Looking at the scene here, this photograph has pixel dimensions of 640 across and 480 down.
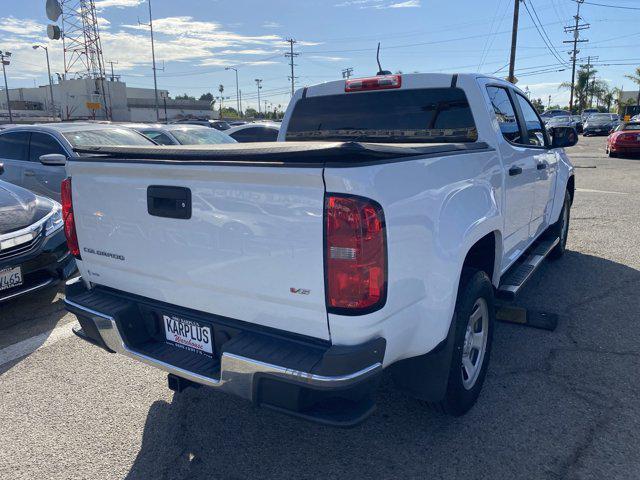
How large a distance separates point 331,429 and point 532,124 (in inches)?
130

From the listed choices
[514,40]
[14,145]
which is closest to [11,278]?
[14,145]

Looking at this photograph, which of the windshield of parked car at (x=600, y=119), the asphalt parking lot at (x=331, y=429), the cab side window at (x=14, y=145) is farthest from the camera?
the windshield of parked car at (x=600, y=119)

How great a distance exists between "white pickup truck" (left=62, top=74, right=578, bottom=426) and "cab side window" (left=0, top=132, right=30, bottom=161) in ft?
19.0

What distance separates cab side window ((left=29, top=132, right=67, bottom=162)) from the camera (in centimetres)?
733

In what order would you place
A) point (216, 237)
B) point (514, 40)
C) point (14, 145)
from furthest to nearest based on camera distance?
1. point (514, 40)
2. point (14, 145)
3. point (216, 237)

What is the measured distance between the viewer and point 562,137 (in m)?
4.70

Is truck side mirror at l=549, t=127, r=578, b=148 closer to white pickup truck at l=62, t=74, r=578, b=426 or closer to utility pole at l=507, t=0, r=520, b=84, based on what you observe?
white pickup truck at l=62, t=74, r=578, b=426

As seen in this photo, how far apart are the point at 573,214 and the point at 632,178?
6.02 meters

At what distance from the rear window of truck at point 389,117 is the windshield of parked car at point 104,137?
4.42 m

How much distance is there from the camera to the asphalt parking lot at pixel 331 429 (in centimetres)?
258

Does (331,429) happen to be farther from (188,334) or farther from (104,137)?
(104,137)

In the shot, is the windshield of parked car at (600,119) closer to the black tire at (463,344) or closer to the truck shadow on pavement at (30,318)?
the black tire at (463,344)

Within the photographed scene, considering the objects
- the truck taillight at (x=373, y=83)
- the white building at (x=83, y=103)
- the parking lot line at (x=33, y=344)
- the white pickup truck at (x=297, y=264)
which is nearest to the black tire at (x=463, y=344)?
the white pickup truck at (x=297, y=264)

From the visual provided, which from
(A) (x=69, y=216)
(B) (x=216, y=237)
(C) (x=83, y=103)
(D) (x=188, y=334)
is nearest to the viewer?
(B) (x=216, y=237)
